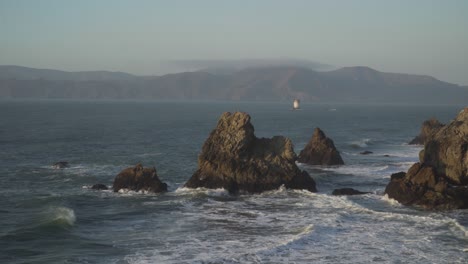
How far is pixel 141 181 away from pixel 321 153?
24740 millimetres

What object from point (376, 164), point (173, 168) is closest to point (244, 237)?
point (173, 168)

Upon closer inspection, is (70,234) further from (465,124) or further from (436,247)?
(465,124)

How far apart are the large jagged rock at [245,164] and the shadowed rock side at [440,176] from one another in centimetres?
834

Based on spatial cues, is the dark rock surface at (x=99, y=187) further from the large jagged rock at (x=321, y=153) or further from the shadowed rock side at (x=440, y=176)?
the large jagged rock at (x=321, y=153)

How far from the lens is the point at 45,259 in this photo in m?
30.8

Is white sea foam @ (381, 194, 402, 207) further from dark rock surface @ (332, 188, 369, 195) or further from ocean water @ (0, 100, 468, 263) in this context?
dark rock surface @ (332, 188, 369, 195)

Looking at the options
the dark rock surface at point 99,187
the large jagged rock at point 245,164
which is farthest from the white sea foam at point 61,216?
the large jagged rock at point 245,164

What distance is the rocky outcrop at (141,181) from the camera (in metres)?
49.3

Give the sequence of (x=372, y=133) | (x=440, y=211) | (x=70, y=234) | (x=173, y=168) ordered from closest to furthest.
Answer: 1. (x=70, y=234)
2. (x=440, y=211)
3. (x=173, y=168)
4. (x=372, y=133)

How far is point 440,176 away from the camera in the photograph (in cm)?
4522

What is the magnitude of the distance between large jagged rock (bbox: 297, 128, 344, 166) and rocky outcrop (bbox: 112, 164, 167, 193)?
888 inches

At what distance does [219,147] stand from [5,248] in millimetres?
22194

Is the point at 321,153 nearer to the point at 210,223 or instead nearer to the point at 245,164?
the point at 245,164

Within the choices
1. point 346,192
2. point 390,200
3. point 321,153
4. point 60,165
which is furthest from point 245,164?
point 60,165
